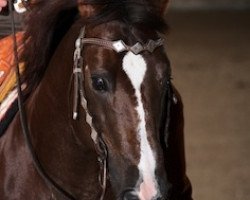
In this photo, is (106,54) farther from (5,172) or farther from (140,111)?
(5,172)

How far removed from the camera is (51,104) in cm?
159

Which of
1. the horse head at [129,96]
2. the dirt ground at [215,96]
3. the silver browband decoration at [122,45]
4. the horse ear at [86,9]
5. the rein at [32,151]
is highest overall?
the horse ear at [86,9]

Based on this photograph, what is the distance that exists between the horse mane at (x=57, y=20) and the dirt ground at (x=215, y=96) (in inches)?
26.8

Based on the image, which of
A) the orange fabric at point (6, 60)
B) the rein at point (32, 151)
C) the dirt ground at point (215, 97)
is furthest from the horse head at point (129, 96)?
the dirt ground at point (215, 97)

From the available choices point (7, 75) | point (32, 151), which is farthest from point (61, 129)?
point (7, 75)

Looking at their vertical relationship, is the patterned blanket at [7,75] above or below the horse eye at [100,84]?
below

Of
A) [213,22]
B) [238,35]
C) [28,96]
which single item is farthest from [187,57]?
[28,96]

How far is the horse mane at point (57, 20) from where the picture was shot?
1.44 metres

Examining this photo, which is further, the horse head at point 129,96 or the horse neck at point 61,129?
the horse neck at point 61,129

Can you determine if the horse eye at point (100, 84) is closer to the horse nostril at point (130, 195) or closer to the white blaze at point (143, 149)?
the white blaze at point (143, 149)

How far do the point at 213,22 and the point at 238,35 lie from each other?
59cm

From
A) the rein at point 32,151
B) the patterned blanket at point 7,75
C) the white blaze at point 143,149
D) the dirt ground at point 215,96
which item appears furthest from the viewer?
the dirt ground at point 215,96

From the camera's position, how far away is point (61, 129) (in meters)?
1.59

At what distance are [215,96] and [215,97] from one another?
2cm
